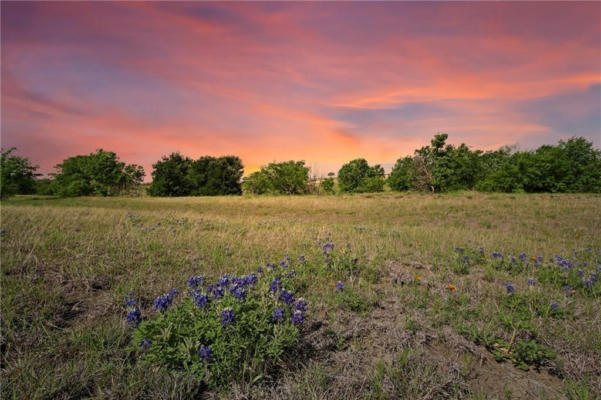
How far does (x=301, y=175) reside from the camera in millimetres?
54906

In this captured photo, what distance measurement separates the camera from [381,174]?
3578 inches

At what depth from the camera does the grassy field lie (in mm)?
2648

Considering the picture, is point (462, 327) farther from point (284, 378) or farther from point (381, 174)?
point (381, 174)

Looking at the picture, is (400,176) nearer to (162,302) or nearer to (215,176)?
(215,176)

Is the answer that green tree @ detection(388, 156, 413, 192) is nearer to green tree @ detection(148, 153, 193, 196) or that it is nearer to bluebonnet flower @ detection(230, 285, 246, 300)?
green tree @ detection(148, 153, 193, 196)

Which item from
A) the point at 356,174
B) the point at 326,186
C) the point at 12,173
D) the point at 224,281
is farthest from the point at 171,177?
the point at 224,281

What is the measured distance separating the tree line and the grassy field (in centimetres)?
4786

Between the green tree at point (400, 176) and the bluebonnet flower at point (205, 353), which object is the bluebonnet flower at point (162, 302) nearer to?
the bluebonnet flower at point (205, 353)

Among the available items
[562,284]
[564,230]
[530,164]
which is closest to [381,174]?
[530,164]

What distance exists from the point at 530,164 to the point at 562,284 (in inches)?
2725

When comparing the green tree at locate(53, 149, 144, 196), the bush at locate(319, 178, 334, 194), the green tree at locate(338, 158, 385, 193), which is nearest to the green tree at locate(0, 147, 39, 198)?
the green tree at locate(53, 149, 144, 196)

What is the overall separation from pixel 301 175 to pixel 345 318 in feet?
169

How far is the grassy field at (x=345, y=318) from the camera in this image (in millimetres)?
2648

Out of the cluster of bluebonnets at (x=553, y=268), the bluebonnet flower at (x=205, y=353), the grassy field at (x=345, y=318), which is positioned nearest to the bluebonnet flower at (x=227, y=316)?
the bluebonnet flower at (x=205, y=353)
